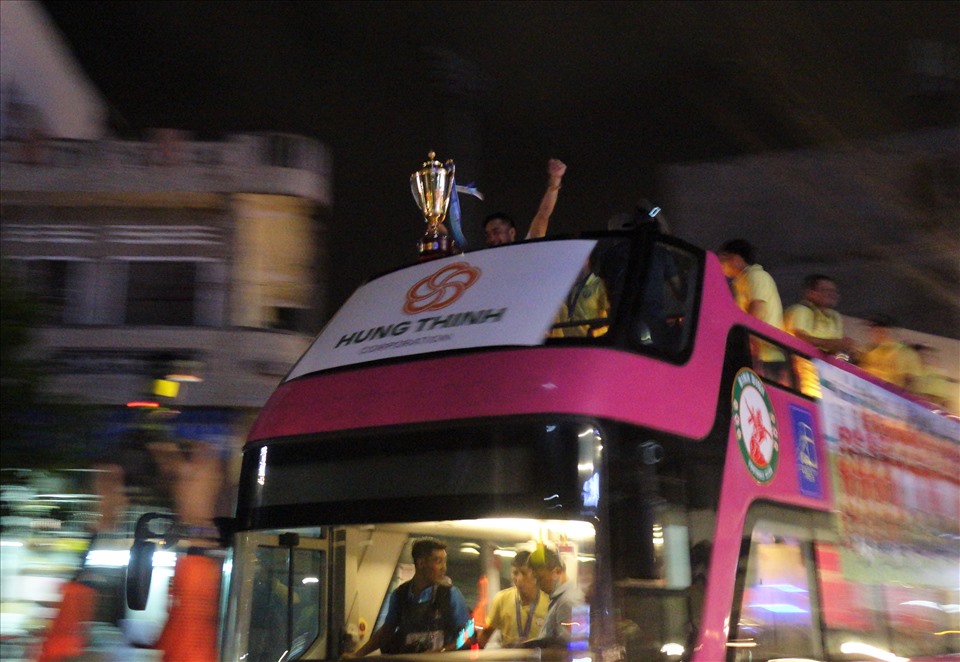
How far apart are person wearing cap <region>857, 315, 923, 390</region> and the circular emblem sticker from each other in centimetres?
286

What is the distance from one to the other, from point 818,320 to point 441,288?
9.89ft

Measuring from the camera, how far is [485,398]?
14.0 feet

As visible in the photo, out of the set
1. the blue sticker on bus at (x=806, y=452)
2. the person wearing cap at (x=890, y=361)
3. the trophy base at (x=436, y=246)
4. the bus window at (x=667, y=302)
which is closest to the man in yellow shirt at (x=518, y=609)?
the bus window at (x=667, y=302)

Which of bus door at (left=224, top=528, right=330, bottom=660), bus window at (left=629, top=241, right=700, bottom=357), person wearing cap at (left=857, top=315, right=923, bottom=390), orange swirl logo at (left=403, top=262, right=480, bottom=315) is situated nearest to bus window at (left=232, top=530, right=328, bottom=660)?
bus door at (left=224, top=528, right=330, bottom=660)

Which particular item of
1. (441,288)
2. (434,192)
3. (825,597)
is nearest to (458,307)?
(441,288)

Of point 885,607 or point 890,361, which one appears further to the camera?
point 890,361

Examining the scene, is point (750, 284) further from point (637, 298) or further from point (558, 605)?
point (558, 605)

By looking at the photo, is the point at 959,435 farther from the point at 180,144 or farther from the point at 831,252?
the point at 831,252

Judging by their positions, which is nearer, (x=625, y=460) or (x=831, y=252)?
(x=625, y=460)

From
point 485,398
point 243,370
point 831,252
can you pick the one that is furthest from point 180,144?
point 485,398

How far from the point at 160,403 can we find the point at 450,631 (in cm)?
1255

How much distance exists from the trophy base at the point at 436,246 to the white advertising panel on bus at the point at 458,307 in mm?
252

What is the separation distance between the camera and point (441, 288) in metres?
5.12

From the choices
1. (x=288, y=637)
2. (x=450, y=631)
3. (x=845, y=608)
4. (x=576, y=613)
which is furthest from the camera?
(x=845, y=608)
